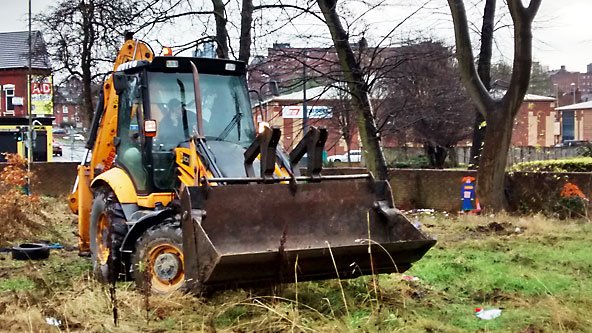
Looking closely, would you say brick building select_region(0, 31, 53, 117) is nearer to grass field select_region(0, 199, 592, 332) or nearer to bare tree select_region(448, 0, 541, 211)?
bare tree select_region(448, 0, 541, 211)

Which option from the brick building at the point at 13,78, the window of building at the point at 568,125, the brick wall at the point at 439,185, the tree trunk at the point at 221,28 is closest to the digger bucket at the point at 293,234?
the brick wall at the point at 439,185

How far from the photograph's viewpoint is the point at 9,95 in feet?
175

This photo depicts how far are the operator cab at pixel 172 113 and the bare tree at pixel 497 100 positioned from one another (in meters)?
7.66

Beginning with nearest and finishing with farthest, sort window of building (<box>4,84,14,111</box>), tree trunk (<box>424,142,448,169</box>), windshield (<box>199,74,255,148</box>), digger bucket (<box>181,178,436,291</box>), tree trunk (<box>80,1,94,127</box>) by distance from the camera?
digger bucket (<box>181,178,436,291</box>)
windshield (<box>199,74,255,148</box>)
tree trunk (<box>80,1,94,127</box>)
tree trunk (<box>424,142,448,169</box>)
window of building (<box>4,84,14,111</box>)

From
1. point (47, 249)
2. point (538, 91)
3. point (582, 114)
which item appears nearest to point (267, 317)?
point (47, 249)

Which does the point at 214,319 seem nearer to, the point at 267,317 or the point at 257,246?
the point at 267,317

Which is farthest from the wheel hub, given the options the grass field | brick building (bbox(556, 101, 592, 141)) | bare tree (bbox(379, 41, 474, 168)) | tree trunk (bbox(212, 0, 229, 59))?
brick building (bbox(556, 101, 592, 141))

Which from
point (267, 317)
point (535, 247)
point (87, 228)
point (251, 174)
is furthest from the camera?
point (535, 247)

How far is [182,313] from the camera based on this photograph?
23.3 ft

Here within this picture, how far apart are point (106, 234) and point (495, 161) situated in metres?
9.56

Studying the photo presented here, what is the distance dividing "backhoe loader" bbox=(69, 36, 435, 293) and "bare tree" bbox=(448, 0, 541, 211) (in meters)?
7.62

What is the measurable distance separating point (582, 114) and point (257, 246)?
257 feet

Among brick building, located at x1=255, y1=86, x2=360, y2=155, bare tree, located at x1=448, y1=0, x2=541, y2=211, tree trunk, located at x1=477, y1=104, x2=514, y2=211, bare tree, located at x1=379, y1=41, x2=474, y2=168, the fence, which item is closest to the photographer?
brick building, located at x1=255, y1=86, x2=360, y2=155

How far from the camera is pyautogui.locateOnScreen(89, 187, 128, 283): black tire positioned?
351 inches
